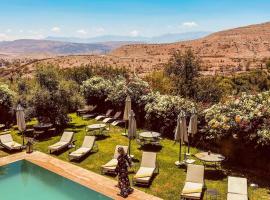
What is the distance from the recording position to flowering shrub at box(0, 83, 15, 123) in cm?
2786

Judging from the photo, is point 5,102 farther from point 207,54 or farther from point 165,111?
point 207,54

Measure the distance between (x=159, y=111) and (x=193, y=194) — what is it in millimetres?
10355

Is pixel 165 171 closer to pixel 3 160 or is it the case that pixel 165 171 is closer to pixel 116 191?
pixel 116 191

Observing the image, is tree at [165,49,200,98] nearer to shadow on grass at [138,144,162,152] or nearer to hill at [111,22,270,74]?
shadow on grass at [138,144,162,152]

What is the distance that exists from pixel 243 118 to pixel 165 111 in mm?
6818

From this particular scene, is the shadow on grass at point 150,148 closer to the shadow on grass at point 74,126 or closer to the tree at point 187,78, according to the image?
the shadow on grass at point 74,126

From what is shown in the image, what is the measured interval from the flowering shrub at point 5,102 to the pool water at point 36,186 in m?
10.1

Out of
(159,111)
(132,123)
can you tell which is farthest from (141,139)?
(132,123)

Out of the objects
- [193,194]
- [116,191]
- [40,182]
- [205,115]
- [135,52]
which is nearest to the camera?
[193,194]

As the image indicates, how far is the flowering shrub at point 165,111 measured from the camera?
23.0 metres

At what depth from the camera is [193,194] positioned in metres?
14.3

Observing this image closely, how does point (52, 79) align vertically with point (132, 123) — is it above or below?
above

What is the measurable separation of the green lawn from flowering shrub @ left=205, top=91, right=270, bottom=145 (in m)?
2.11

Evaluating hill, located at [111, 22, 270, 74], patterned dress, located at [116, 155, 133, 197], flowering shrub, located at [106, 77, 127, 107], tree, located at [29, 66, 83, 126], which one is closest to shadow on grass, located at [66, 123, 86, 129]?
tree, located at [29, 66, 83, 126]
